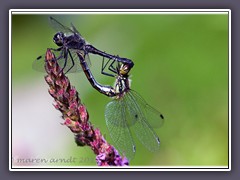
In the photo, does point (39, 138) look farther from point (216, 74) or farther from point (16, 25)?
point (216, 74)

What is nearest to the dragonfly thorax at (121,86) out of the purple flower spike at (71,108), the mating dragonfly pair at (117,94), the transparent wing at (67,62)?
the mating dragonfly pair at (117,94)

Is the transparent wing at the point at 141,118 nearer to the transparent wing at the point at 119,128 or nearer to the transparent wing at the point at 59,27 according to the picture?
the transparent wing at the point at 119,128

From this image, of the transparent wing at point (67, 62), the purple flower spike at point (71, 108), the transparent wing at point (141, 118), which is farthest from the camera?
the transparent wing at point (141, 118)

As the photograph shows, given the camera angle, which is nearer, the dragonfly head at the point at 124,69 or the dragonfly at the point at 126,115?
the dragonfly at the point at 126,115

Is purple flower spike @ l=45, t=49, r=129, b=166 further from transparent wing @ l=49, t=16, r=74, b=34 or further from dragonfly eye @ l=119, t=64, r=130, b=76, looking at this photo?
dragonfly eye @ l=119, t=64, r=130, b=76

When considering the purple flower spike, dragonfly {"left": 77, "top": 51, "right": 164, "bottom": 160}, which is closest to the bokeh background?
dragonfly {"left": 77, "top": 51, "right": 164, "bottom": 160}

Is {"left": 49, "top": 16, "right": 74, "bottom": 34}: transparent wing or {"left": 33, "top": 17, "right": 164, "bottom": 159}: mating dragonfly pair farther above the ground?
{"left": 49, "top": 16, "right": 74, "bottom": 34}: transparent wing
